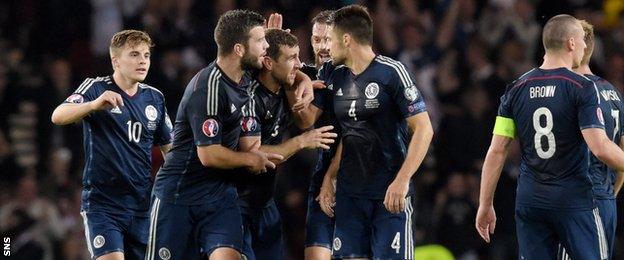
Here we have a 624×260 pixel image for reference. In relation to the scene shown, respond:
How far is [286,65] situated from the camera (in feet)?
31.1

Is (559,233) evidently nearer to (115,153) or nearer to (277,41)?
(277,41)

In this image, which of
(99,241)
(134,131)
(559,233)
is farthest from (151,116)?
(559,233)

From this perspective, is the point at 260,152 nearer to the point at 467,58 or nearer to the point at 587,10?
the point at 467,58

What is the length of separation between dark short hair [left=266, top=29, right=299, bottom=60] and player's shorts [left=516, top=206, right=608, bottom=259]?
6.90 feet

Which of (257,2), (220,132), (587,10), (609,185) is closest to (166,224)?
(220,132)

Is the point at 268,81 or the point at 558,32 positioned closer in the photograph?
the point at 558,32

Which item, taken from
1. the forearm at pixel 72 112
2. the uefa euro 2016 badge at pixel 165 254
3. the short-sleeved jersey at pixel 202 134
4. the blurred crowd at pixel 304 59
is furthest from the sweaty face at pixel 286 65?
the blurred crowd at pixel 304 59

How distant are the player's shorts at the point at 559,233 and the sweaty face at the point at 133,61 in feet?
10.1

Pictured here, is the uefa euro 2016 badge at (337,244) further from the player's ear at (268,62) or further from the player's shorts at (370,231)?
the player's ear at (268,62)

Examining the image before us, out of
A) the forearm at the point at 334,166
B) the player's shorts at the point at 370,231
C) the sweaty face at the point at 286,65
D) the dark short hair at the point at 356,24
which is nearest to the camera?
the player's shorts at the point at 370,231

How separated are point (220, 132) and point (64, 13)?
785 cm

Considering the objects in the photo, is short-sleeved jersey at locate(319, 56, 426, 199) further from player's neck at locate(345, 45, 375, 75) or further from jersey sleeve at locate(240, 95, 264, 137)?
Answer: jersey sleeve at locate(240, 95, 264, 137)

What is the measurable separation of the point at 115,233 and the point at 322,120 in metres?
1.82

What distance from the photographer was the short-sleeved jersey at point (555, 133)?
29.6 ft
